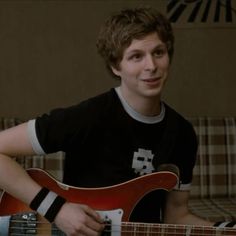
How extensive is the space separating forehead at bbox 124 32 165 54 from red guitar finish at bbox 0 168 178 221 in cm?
36

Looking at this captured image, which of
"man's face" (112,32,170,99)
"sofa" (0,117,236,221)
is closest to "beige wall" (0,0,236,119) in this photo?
"sofa" (0,117,236,221)

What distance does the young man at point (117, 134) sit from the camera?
1.46m

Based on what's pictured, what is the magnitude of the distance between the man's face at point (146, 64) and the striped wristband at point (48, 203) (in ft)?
1.24

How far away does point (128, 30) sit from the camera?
1474mm

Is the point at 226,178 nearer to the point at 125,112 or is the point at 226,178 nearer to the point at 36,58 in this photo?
the point at 36,58

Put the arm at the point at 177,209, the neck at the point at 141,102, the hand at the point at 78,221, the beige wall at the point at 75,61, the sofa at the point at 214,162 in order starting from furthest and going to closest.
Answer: the beige wall at the point at 75,61 < the sofa at the point at 214,162 < the arm at the point at 177,209 < the neck at the point at 141,102 < the hand at the point at 78,221

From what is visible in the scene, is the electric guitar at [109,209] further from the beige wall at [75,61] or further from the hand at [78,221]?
the beige wall at [75,61]

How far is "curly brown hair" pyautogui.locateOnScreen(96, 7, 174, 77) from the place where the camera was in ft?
4.83

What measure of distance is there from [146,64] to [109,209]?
0.42 meters

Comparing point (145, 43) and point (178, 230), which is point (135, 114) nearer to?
point (145, 43)

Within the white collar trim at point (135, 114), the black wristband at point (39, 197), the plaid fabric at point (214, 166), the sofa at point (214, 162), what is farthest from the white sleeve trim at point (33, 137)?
the plaid fabric at point (214, 166)

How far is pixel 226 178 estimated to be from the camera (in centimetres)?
301

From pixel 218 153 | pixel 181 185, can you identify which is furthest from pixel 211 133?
pixel 181 185

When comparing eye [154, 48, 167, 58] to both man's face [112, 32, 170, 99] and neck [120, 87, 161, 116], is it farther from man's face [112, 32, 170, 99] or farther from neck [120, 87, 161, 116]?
neck [120, 87, 161, 116]
